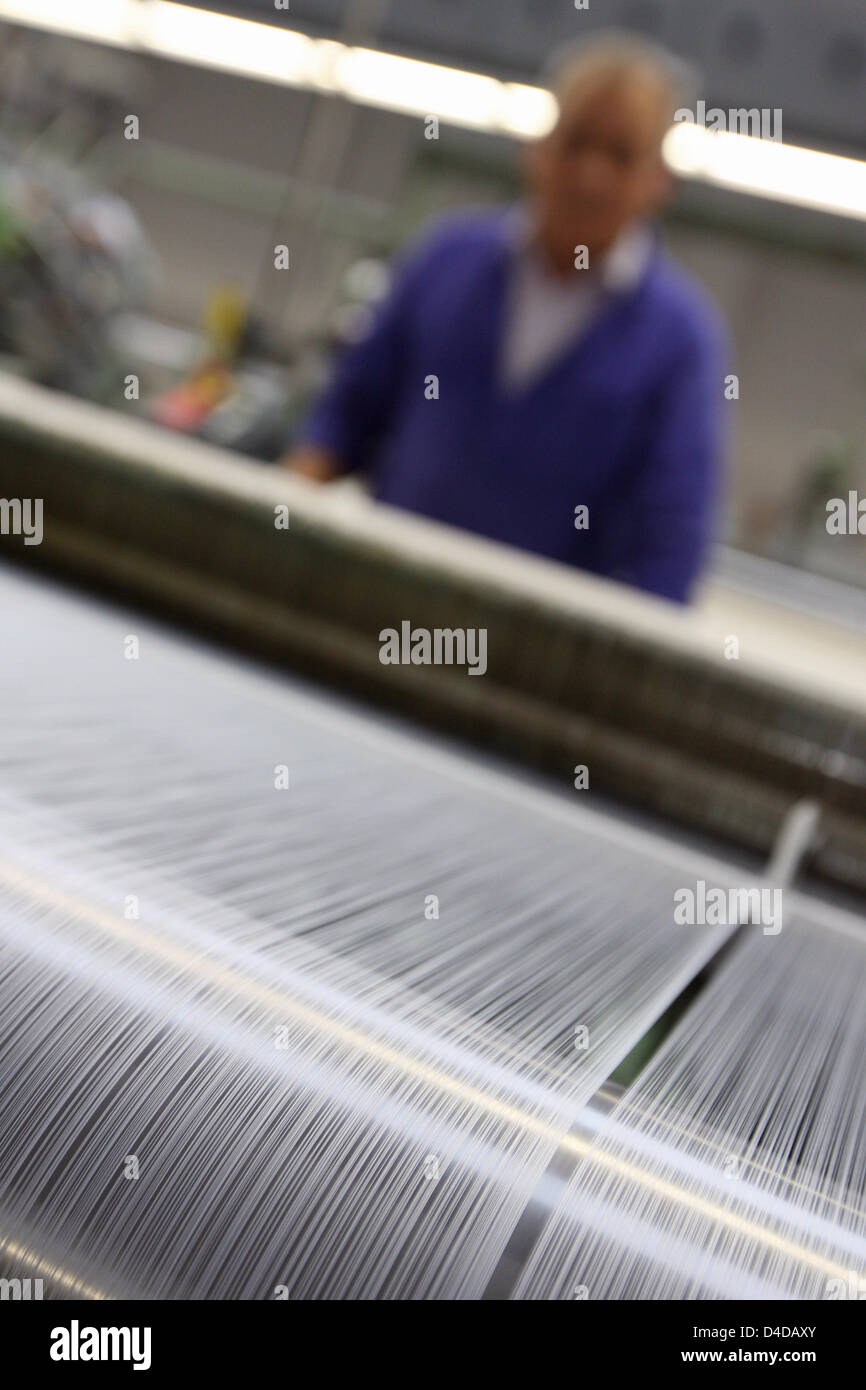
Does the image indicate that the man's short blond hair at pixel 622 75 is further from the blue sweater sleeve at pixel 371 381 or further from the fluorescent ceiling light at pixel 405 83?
the fluorescent ceiling light at pixel 405 83

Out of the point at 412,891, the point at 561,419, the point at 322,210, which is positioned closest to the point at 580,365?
the point at 561,419

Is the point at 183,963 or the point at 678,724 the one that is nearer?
the point at 183,963

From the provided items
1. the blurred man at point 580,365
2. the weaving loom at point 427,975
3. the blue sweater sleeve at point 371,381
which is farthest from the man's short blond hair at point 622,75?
the weaving loom at point 427,975

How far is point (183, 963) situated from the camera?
556 millimetres

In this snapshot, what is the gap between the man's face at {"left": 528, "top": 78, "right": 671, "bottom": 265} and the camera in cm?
151

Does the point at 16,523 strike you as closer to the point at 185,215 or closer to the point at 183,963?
the point at 183,963

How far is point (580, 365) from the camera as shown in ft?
5.05

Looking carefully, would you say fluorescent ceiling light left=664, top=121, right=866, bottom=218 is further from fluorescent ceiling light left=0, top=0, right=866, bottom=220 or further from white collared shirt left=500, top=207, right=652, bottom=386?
white collared shirt left=500, top=207, right=652, bottom=386

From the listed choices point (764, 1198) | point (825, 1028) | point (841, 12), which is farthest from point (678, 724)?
point (841, 12)

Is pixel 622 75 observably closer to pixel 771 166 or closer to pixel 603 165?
pixel 603 165

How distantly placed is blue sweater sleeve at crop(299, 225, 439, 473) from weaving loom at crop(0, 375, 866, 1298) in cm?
73

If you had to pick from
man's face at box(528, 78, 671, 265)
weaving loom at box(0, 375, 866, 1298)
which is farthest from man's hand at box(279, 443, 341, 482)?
weaving loom at box(0, 375, 866, 1298)
